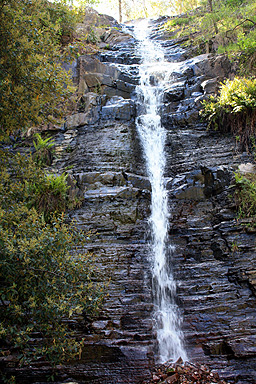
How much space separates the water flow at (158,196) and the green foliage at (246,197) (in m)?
1.86

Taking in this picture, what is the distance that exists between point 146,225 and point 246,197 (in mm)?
2517

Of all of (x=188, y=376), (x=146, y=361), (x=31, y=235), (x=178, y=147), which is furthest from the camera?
(x=178, y=147)

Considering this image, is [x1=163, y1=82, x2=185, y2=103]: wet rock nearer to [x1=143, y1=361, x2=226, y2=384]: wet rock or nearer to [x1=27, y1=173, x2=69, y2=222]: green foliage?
[x1=27, y1=173, x2=69, y2=222]: green foliage

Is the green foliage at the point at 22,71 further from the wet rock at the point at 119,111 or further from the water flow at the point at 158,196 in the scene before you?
the wet rock at the point at 119,111

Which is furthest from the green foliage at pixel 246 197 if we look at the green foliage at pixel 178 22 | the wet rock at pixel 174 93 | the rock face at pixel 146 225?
the green foliage at pixel 178 22

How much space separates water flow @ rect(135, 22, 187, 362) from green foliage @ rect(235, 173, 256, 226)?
6.09ft

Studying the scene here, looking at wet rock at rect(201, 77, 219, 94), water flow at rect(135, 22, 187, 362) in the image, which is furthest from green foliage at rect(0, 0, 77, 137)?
wet rock at rect(201, 77, 219, 94)

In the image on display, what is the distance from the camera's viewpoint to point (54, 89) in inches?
179

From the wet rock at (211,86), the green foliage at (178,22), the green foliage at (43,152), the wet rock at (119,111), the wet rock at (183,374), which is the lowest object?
the wet rock at (183,374)

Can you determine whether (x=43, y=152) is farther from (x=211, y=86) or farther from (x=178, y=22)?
(x=178, y=22)

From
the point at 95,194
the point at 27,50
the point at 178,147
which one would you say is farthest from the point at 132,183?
the point at 27,50

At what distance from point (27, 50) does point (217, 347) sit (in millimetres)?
5595

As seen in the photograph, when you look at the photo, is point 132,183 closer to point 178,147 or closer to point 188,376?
point 178,147

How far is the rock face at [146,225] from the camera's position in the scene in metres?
4.46
